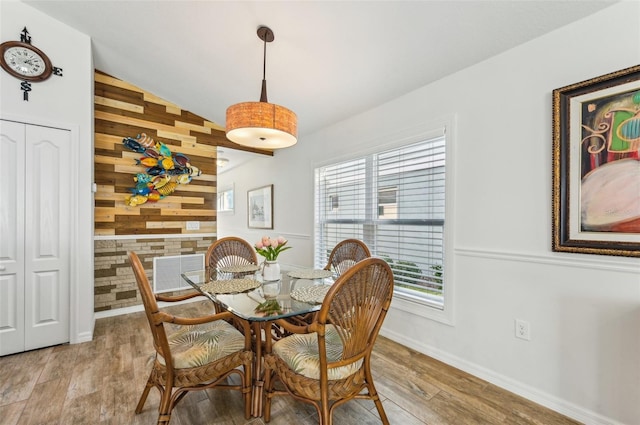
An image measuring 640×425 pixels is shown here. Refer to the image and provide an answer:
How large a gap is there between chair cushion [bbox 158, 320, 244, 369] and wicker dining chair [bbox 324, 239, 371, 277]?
1.09 meters

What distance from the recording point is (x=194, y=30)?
8.05 feet

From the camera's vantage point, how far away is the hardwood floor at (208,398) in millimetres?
1680

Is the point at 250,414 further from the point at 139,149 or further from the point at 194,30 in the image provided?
the point at 139,149

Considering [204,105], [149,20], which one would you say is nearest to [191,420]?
[149,20]

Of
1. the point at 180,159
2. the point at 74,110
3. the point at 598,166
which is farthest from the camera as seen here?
the point at 180,159

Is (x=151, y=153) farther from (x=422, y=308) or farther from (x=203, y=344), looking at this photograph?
(x=422, y=308)

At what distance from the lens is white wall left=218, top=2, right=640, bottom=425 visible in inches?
62.0

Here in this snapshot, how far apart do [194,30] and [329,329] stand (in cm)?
275

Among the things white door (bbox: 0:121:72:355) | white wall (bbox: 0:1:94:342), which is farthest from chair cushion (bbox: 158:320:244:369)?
white door (bbox: 0:121:72:355)

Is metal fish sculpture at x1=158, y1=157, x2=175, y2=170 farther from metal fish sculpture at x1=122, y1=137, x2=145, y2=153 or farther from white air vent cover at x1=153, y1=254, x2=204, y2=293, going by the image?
white air vent cover at x1=153, y1=254, x2=204, y2=293

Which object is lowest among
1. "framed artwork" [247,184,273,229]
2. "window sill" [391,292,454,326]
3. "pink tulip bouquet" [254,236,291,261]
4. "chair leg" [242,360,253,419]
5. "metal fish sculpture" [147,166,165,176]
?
"chair leg" [242,360,253,419]

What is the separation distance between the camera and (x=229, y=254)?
269 cm

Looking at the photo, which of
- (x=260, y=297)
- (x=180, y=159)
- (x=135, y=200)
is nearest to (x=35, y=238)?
(x=135, y=200)

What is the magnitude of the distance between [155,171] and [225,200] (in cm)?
330
